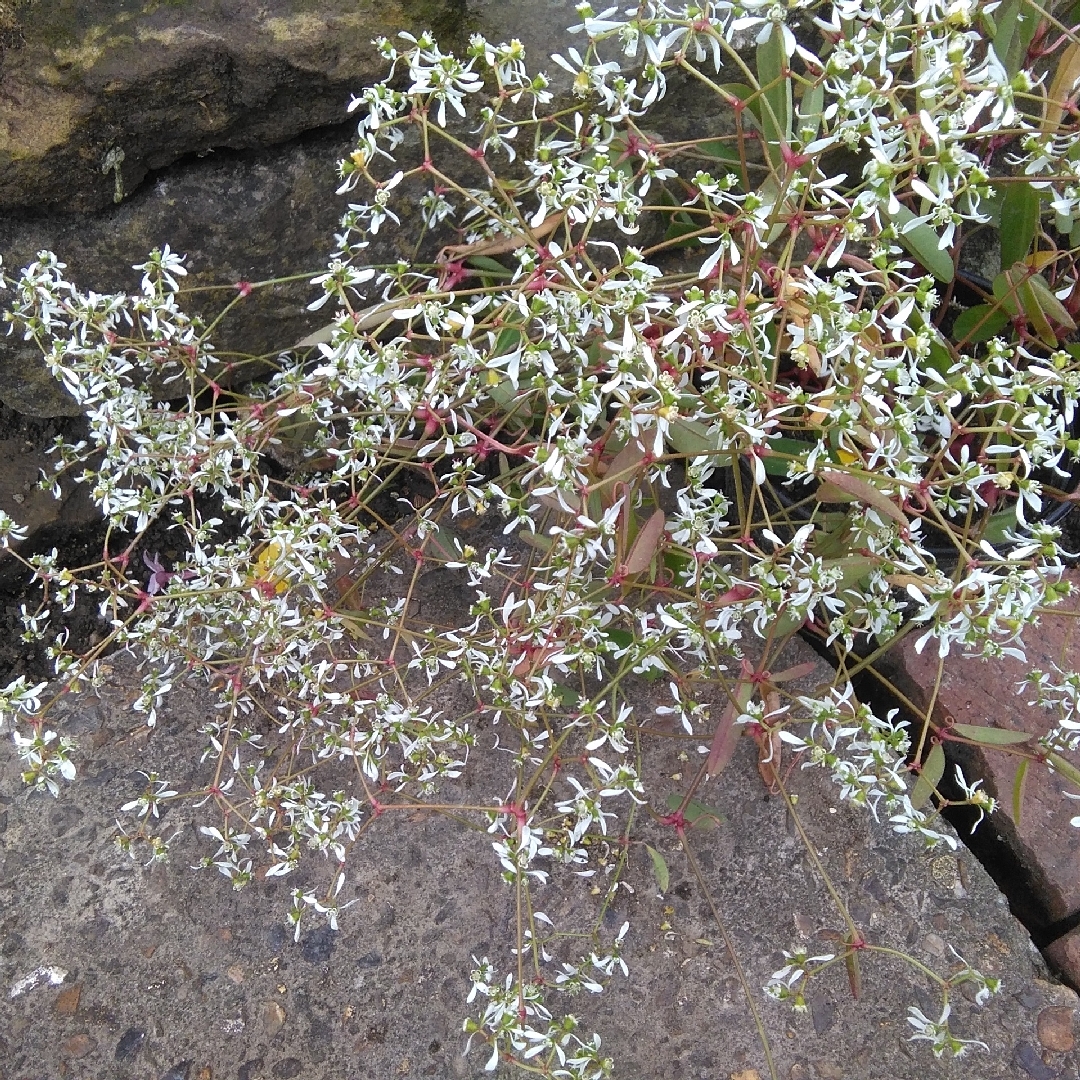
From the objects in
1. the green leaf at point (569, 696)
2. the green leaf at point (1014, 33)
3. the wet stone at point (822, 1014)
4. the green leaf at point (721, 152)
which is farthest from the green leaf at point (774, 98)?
the wet stone at point (822, 1014)

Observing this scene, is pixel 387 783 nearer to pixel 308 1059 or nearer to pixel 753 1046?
pixel 308 1059

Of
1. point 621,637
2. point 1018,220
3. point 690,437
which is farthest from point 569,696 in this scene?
point 1018,220

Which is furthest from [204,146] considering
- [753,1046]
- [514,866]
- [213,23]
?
[753,1046]

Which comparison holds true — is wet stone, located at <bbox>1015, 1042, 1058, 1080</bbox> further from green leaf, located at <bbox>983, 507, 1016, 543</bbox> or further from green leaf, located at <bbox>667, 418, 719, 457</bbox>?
green leaf, located at <bbox>667, 418, 719, 457</bbox>

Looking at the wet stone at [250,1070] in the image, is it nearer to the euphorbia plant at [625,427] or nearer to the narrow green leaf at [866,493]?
the euphorbia plant at [625,427]

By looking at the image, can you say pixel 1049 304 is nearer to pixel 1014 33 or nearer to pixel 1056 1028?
pixel 1014 33

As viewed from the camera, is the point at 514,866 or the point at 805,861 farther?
the point at 805,861
